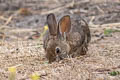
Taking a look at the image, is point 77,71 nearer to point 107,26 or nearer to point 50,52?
point 50,52

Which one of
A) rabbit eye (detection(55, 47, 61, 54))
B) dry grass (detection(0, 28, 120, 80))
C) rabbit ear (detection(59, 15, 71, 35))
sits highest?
rabbit ear (detection(59, 15, 71, 35))

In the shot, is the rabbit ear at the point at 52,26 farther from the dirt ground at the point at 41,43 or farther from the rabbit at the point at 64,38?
the dirt ground at the point at 41,43

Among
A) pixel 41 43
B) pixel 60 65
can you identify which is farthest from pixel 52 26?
pixel 41 43

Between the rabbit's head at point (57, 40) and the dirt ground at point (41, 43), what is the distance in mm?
A: 200

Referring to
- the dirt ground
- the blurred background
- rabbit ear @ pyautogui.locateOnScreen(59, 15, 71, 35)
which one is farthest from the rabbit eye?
the blurred background

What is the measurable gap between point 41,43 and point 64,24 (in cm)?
184

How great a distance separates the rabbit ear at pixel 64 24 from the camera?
6.13 metres

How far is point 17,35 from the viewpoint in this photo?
33.1 ft

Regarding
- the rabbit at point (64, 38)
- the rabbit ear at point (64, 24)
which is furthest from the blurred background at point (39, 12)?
the rabbit ear at point (64, 24)

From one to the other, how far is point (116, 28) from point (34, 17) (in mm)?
3943

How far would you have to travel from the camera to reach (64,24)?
20.4 feet

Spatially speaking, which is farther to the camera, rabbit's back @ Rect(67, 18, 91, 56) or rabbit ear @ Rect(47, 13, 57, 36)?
rabbit's back @ Rect(67, 18, 91, 56)

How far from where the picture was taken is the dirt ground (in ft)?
15.8

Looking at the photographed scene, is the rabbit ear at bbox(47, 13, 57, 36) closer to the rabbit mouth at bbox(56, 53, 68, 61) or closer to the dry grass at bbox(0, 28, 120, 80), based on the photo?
the rabbit mouth at bbox(56, 53, 68, 61)
